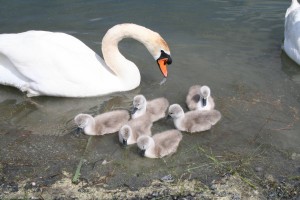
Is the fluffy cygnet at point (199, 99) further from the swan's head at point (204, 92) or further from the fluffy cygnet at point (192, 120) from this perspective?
the fluffy cygnet at point (192, 120)

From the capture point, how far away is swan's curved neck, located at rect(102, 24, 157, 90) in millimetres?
7750

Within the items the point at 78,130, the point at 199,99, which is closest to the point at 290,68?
the point at 199,99

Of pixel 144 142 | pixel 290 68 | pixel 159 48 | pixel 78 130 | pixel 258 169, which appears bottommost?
pixel 290 68

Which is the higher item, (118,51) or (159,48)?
(159,48)

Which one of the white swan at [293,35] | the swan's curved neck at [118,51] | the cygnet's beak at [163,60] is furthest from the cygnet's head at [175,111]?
the white swan at [293,35]

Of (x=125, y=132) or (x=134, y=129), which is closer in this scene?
(x=125, y=132)

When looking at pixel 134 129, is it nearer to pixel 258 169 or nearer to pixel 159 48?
pixel 159 48

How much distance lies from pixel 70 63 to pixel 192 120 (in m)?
2.01

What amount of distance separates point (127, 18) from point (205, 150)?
4.71 m

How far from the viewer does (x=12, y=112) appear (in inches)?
308

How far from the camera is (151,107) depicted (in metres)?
7.37

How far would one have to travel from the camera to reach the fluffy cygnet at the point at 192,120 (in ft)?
23.0

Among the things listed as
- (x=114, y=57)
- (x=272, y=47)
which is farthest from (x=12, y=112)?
(x=272, y=47)

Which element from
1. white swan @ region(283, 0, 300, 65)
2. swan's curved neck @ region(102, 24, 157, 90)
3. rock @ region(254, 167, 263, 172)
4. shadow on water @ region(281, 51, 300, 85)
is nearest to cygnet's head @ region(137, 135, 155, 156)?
rock @ region(254, 167, 263, 172)
